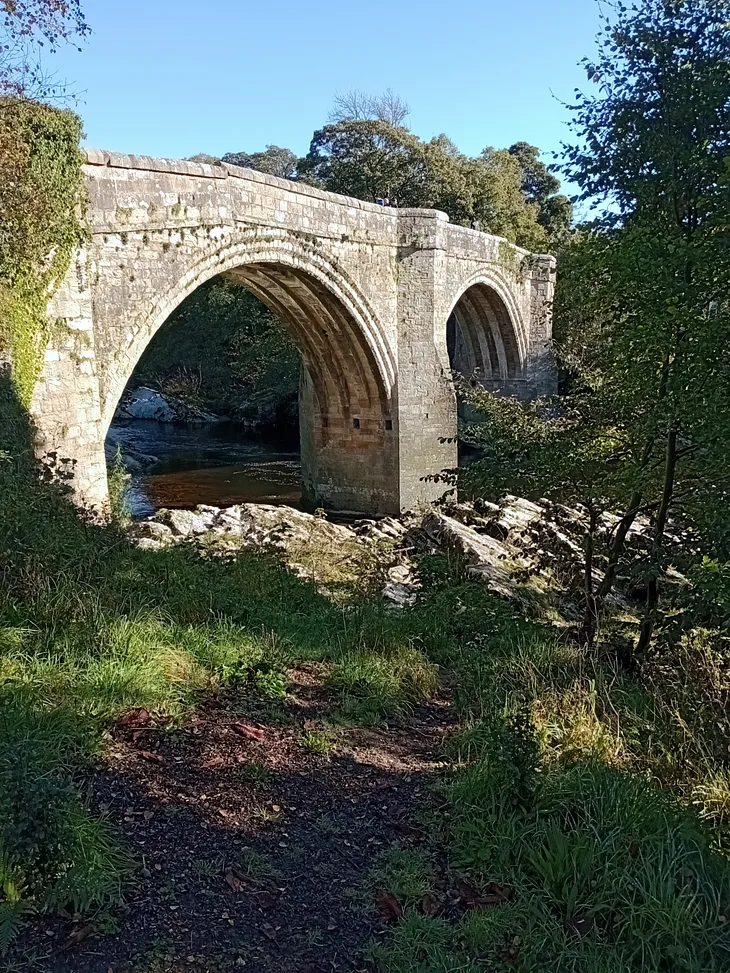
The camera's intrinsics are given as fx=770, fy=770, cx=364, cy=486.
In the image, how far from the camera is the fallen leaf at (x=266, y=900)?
109 inches

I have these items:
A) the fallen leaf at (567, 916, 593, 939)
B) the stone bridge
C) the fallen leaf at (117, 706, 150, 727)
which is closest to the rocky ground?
the stone bridge

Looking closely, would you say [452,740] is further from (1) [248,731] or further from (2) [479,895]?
(2) [479,895]

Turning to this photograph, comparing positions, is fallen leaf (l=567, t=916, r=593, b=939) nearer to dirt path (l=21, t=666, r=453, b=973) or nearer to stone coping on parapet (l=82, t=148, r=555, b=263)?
dirt path (l=21, t=666, r=453, b=973)

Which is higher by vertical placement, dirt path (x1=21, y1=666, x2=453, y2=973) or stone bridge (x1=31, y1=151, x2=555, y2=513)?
stone bridge (x1=31, y1=151, x2=555, y2=513)

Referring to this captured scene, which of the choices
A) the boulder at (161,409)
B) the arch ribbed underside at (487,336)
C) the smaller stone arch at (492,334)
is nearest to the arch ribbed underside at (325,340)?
the smaller stone arch at (492,334)

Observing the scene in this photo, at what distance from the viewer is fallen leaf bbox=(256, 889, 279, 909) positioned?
2771 mm

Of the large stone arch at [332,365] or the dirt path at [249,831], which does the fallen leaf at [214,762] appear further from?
the large stone arch at [332,365]

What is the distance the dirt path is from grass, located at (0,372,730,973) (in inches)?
3.8

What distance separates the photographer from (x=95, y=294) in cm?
836

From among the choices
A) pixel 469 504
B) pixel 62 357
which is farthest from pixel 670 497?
pixel 469 504

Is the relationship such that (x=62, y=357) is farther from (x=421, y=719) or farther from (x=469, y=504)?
(x=469, y=504)

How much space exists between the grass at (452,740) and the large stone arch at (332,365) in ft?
19.3

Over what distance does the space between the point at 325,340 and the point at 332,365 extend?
54 centimetres

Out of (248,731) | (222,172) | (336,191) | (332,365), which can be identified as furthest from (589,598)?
(336,191)
